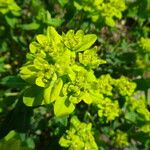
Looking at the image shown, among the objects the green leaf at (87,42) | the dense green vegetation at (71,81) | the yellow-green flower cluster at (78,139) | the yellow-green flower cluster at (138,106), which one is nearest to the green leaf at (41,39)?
the dense green vegetation at (71,81)

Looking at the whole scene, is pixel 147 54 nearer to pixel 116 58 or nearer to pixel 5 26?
pixel 116 58

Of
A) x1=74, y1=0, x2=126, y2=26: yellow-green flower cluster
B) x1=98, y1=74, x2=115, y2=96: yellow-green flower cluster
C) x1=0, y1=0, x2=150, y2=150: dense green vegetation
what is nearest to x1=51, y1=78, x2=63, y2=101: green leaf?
x1=0, y1=0, x2=150, y2=150: dense green vegetation

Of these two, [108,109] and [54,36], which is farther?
[108,109]

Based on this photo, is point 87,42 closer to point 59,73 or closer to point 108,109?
point 59,73

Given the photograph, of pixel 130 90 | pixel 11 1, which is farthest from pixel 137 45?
pixel 11 1

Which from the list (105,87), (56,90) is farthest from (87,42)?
(105,87)

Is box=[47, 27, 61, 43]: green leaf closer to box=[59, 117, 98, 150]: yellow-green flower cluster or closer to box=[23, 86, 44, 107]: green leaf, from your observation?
box=[23, 86, 44, 107]: green leaf
